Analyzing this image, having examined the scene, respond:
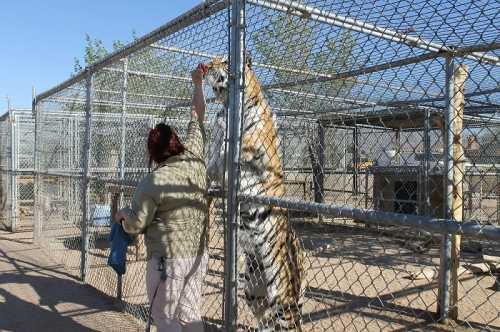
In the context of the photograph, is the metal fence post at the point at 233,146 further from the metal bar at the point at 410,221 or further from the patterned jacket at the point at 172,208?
the metal bar at the point at 410,221

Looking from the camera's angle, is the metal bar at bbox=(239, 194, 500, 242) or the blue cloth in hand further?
the blue cloth in hand

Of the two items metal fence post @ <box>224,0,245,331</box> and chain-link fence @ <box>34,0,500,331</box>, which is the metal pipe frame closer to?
chain-link fence @ <box>34,0,500,331</box>

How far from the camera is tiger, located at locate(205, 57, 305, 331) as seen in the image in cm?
329

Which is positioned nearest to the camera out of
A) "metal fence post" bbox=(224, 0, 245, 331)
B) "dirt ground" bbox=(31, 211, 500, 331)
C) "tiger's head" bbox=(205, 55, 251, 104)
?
"metal fence post" bbox=(224, 0, 245, 331)

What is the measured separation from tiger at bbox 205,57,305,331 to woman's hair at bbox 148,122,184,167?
0.36 metres

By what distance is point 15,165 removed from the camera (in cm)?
1094

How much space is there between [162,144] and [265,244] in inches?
38.0

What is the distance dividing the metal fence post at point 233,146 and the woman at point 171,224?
1.07ft

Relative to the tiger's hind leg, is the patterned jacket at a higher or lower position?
higher

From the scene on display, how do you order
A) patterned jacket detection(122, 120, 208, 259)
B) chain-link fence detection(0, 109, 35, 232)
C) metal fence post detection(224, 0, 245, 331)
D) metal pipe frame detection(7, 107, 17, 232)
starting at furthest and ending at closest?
1. chain-link fence detection(0, 109, 35, 232)
2. metal pipe frame detection(7, 107, 17, 232)
3. patterned jacket detection(122, 120, 208, 259)
4. metal fence post detection(224, 0, 245, 331)

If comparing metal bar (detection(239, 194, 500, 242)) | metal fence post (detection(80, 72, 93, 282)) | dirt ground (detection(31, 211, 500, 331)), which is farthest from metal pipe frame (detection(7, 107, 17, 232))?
metal bar (detection(239, 194, 500, 242))

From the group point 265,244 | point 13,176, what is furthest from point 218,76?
point 13,176

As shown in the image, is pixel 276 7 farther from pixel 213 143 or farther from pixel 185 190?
pixel 185 190

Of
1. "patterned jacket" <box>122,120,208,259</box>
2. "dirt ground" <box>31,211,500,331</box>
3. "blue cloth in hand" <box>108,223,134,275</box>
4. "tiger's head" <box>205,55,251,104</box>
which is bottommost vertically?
"dirt ground" <box>31,211,500,331</box>
